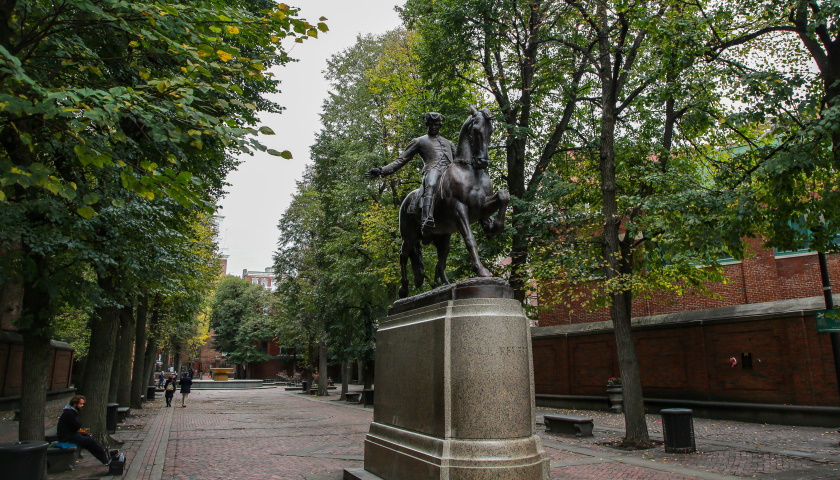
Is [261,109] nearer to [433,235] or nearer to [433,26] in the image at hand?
[433,26]

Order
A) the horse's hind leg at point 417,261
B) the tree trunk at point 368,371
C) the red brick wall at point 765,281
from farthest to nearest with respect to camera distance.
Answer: the tree trunk at point 368,371
the red brick wall at point 765,281
the horse's hind leg at point 417,261

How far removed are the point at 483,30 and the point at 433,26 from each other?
83.5 inches

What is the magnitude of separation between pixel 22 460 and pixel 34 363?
2571 mm

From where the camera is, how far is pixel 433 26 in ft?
61.8

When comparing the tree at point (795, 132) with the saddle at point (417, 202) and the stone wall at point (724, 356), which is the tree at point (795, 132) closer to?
the saddle at point (417, 202)

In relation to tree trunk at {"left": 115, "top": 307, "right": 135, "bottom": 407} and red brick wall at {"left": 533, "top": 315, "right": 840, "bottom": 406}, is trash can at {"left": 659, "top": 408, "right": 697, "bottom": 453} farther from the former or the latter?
tree trunk at {"left": 115, "top": 307, "right": 135, "bottom": 407}

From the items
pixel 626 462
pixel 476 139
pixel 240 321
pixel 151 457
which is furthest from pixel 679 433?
Result: pixel 240 321

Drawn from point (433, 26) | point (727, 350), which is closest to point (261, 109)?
point (433, 26)

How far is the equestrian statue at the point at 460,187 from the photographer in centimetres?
747

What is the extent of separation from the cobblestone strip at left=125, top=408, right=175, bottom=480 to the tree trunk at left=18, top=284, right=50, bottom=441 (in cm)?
178

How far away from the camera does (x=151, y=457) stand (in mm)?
12031

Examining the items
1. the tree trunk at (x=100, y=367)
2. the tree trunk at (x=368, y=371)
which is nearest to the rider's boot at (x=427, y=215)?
the tree trunk at (x=100, y=367)

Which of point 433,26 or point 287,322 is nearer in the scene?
point 433,26

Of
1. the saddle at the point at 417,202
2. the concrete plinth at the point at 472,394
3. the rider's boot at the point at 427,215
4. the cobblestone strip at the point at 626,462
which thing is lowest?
the cobblestone strip at the point at 626,462
